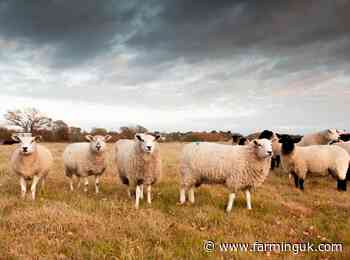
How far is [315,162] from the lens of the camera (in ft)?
39.5

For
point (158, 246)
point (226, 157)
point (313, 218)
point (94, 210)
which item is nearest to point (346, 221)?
point (313, 218)

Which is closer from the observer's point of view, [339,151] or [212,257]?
[212,257]

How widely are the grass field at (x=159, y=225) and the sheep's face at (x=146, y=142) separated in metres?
1.59

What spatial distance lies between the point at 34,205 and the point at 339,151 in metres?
11.5

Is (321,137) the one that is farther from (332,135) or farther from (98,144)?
(98,144)

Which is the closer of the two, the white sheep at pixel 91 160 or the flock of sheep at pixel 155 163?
the flock of sheep at pixel 155 163

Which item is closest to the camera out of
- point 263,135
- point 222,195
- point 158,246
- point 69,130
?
point 158,246

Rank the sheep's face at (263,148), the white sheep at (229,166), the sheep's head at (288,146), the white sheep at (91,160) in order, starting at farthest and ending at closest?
the sheep's head at (288,146), the white sheep at (91,160), the white sheep at (229,166), the sheep's face at (263,148)

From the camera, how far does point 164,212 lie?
7.78 meters

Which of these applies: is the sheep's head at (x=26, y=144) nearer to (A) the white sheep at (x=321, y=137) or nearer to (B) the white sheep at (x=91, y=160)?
(B) the white sheep at (x=91, y=160)

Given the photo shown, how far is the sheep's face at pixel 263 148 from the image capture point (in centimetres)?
782

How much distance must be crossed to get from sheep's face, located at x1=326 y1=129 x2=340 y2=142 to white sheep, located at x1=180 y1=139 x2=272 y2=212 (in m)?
11.2

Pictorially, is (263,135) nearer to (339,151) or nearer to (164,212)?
(339,151)

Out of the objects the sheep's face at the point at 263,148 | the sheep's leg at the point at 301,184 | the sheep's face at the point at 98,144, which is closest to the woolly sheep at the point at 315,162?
the sheep's leg at the point at 301,184
